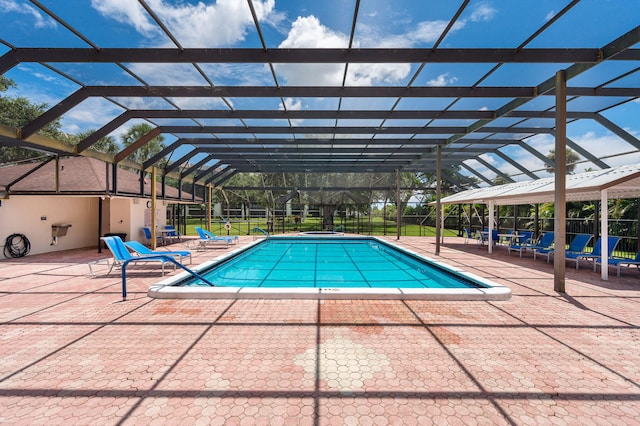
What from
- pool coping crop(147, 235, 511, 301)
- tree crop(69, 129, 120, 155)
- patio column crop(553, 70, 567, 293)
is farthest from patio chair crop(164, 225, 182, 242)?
patio column crop(553, 70, 567, 293)

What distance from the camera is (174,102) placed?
316 inches

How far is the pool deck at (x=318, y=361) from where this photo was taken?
8.05ft

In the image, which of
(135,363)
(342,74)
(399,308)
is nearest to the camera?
(135,363)

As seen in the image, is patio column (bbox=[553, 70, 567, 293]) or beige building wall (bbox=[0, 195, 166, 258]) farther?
beige building wall (bbox=[0, 195, 166, 258])

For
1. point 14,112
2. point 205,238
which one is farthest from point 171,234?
point 14,112

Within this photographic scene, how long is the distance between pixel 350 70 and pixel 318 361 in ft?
18.4

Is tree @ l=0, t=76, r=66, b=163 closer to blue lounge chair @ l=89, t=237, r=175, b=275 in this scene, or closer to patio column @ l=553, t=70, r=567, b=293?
blue lounge chair @ l=89, t=237, r=175, b=275

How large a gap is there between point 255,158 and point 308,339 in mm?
11984

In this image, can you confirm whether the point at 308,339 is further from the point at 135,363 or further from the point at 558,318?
the point at 558,318

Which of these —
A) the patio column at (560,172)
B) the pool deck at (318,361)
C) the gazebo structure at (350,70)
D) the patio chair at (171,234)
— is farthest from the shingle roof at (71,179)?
the patio column at (560,172)

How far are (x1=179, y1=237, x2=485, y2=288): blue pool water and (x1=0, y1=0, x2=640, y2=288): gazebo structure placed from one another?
3256 mm

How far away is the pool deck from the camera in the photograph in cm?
246

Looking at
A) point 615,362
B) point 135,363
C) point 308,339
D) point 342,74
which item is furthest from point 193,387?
point 342,74

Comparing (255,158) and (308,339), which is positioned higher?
(255,158)
